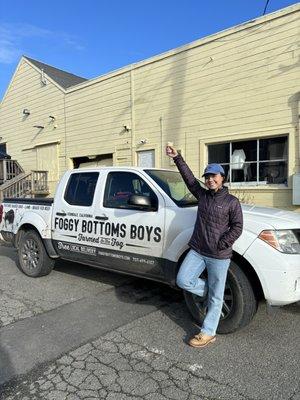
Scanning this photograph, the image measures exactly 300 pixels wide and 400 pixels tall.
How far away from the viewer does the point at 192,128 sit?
11336 millimetres

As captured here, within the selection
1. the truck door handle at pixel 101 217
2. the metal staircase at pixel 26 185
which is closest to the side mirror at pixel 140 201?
Result: the truck door handle at pixel 101 217

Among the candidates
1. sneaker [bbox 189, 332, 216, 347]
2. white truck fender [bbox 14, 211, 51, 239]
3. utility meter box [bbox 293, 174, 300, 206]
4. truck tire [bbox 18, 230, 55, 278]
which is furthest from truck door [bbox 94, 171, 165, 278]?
utility meter box [bbox 293, 174, 300, 206]

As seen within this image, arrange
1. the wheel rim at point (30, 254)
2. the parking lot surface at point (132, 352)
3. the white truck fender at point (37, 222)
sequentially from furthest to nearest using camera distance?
the wheel rim at point (30, 254) < the white truck fender at point (37, 222) < the parking lot surface at point (132, 352)

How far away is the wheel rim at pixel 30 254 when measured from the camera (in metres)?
6.62

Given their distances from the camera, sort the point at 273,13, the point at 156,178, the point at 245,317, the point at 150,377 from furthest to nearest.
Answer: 1. the point at 273,13
2. the point at 156,178
3. the point at 245,317
4. the point at 150,377

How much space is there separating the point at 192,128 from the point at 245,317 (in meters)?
8.05

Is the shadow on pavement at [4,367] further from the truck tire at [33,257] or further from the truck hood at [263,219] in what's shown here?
the truck tire at [33,257]

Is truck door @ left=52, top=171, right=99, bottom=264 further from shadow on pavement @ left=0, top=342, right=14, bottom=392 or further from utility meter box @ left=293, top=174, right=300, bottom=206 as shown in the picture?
utility meter box @ left=293, top=174, right=300, bottom=206

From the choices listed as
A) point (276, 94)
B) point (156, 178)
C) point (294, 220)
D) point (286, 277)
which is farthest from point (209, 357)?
point (276, 94)

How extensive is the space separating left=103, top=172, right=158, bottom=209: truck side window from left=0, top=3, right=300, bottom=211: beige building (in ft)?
16.8

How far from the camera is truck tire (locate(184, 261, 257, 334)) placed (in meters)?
3.95

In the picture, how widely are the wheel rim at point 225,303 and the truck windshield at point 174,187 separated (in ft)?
3.80

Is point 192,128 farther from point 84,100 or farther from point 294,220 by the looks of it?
point 294,220

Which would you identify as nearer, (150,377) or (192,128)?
(150,377)
